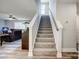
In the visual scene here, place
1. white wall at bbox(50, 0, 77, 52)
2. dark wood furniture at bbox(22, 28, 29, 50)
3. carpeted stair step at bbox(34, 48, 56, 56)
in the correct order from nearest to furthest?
carpeted stair step at bbox(34, 48, 56, 56)
white wall at bbox(50, 0, 77, 52)
dark wood furniture at bbox(22, 28, 29, 50)

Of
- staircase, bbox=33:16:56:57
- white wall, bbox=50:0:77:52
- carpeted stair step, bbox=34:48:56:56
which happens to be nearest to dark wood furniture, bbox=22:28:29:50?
staircase, bbox=33:16:56:57

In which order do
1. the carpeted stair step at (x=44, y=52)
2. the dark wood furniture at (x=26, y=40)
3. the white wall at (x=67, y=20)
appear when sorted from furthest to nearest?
1. the dark wood furniture at (x=26, y=40)
2. the white wall at (x=67, y=20)
3. the carpeted stair step at (x=44, y=52)

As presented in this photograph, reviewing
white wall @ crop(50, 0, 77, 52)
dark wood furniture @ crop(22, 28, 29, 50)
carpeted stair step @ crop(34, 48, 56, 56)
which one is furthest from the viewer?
dark wood furniture @ crop(22, 28, 29, 50)

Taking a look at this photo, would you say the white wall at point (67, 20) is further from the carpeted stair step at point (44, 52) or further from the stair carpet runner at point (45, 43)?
the carpeted stair step at point (44, 52)

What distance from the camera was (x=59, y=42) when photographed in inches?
218

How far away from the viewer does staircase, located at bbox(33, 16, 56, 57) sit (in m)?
5.64

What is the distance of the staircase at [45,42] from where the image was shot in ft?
18.5

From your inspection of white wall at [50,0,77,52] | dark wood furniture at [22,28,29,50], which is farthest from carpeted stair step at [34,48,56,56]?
dark wood furniture at [22,28,29,50]

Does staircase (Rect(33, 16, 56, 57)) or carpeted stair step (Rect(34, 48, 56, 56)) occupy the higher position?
staircase (Rect(33, 16, 56, 57))

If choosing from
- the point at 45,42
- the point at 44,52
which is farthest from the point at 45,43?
the point at 44,52

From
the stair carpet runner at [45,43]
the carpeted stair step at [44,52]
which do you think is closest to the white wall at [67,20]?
the stair carpet runner at [45,43]

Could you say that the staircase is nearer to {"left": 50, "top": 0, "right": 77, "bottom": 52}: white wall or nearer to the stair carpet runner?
Answer: the stair carpet runner

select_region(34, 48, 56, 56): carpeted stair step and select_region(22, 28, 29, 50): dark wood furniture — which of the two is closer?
select_region(34, 48, 56, 56): carpeted stair step

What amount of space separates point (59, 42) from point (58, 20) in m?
1.22
